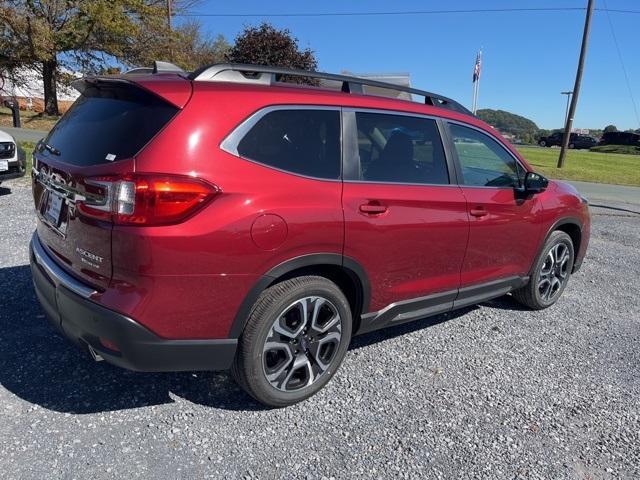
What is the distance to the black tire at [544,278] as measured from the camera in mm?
4625

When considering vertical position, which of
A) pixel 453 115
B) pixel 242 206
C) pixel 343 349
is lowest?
pixel 343 349

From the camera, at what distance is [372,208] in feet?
10.0

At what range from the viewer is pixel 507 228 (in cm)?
407

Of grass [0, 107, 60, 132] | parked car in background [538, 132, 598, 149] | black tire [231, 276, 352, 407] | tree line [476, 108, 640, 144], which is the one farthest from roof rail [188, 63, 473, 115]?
tree line [476, 108, 640, 144]

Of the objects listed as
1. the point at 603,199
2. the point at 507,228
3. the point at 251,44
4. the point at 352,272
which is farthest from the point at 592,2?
the point at 352,272

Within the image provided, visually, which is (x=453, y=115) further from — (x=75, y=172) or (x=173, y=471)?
(x=173, y=471)

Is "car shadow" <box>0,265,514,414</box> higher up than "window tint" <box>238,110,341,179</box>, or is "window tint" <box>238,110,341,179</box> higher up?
"window tint" <box>238,110,341,179</box>

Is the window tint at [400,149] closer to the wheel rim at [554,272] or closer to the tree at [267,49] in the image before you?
the wheel rim at [554,272]

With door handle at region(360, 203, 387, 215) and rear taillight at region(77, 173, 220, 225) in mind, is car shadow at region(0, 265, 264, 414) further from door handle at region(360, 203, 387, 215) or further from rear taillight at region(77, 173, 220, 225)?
door handle at region(360, 203, 387, 215)

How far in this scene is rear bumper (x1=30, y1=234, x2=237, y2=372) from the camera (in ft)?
8.00

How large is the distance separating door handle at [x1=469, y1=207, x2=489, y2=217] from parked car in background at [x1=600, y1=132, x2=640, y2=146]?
6130 cm

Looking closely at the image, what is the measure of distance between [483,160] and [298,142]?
1892mm

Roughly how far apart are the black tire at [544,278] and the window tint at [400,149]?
156 centimetres

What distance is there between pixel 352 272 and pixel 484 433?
1151 mm
